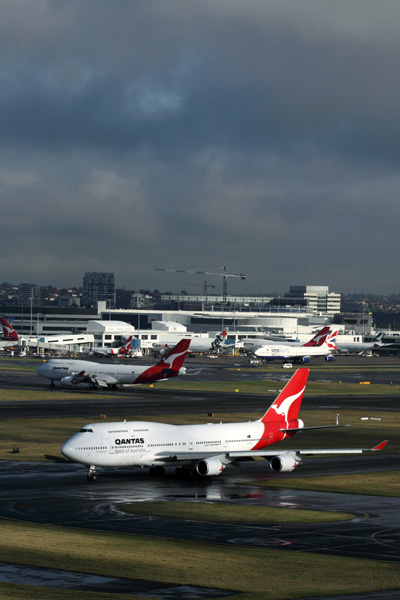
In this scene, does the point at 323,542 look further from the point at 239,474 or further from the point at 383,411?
the point at 383,411

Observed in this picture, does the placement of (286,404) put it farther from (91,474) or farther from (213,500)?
(91,474)

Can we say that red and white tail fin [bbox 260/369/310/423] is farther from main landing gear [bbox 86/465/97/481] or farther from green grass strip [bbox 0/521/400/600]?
green grass strip [bbox 0/521/400/600]

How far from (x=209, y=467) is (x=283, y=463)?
6090mm

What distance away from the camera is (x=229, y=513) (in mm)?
54562

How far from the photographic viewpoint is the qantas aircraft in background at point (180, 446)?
210 ft

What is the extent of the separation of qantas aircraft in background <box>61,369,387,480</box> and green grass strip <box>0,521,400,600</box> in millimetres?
16951

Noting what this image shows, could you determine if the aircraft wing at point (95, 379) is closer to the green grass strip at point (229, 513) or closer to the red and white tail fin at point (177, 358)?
the red and white tail fin at point (177, 358)

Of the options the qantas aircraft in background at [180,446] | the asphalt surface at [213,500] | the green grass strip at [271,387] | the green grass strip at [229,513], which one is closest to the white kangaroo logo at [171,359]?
the green grass strip at [271,387]

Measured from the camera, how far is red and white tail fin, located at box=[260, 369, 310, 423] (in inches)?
2894

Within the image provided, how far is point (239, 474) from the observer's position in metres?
71.0

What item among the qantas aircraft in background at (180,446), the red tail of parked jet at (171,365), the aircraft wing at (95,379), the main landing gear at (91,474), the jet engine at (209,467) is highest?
the red tail of parked jet at (171,365)

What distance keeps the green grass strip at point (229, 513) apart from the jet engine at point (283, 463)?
10393 mm

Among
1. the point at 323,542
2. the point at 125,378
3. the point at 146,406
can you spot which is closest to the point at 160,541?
the point at 323,542

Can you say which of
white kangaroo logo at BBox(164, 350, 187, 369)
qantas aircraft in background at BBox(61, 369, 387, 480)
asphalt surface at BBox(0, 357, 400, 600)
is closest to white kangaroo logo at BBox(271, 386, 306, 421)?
qantas aircraft in background at BBox(61, 369, 387, 480)
